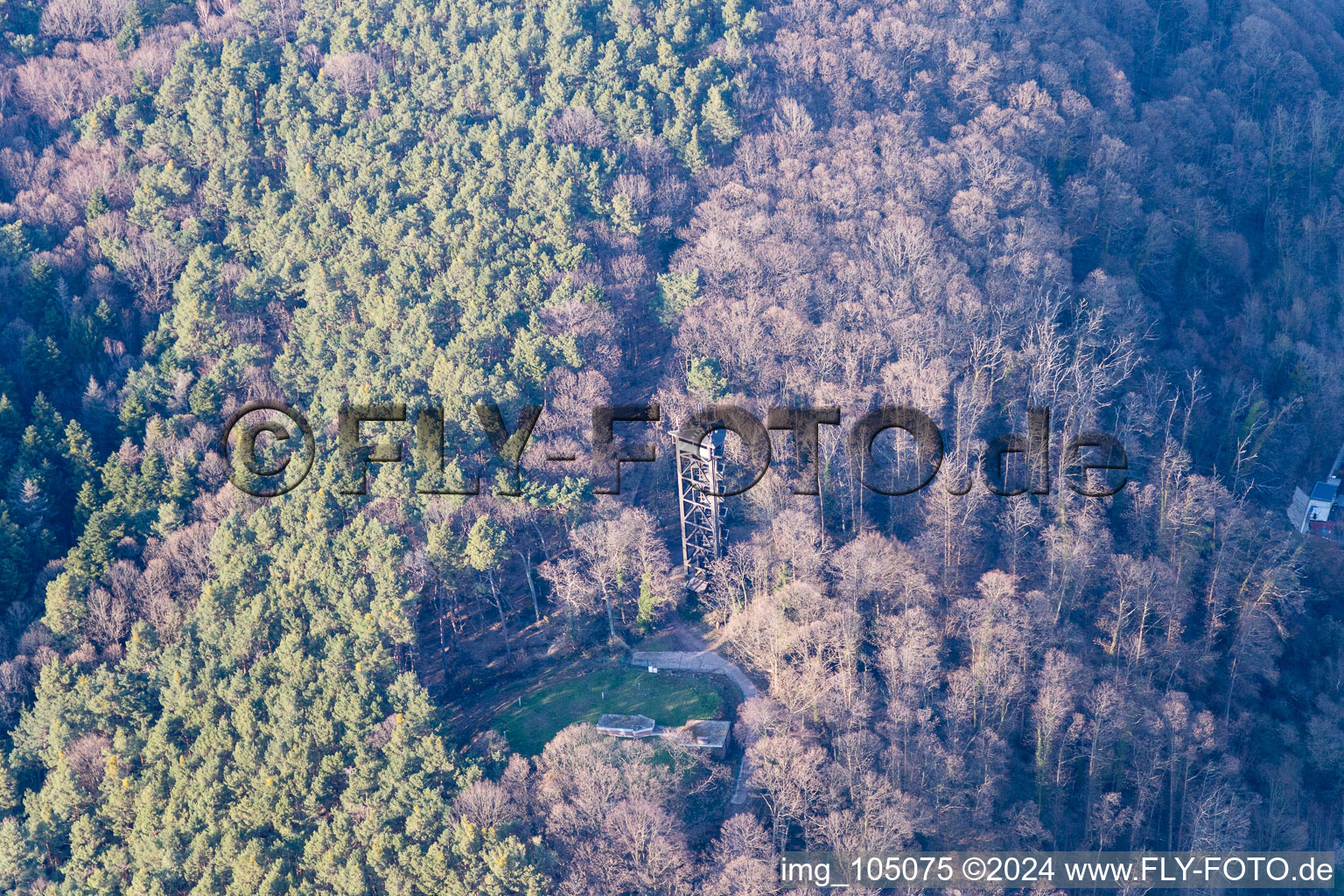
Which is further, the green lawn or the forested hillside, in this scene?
the green lawn

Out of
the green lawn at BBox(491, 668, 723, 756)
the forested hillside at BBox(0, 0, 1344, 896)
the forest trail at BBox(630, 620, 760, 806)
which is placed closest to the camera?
the forested hillside at BBox(0, 0, 1344, 896)

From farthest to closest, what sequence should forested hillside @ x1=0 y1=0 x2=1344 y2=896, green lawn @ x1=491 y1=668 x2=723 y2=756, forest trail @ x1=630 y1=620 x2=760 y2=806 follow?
forest trail @ x1=630 y1=620 x2=760 y2=806 → green lawn @ x1=491 y1=668 x2=723 y2=756 → forested hillside @ x1=0 y1=0 x2=1344 y2=896

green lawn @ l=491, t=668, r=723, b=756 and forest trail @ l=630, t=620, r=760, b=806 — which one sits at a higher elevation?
forest trail @ l=630, t=620, r=760, b=806

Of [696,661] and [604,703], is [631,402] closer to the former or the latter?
[696,661]

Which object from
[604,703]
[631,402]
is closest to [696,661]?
[604,703]

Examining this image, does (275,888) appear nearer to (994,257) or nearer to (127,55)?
(994,257)

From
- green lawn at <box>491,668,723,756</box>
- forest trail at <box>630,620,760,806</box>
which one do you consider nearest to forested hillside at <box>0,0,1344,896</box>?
forest trail at <box>630,620,760,806</box>

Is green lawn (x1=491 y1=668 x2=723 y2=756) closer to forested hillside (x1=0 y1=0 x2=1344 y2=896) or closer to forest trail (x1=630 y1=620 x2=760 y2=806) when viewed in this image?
forest trail (x1=630 y1=620 x2=760 y2=806)
